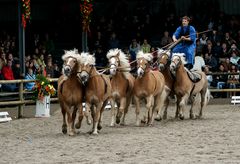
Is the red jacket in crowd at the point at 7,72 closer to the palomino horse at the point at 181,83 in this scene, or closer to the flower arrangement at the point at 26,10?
the flower arrangement at the point at 26,10

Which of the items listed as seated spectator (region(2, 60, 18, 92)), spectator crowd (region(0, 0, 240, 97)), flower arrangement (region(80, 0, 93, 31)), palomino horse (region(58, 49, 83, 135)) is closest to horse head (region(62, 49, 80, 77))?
palomino horse (region(58, 49, 83, 135))

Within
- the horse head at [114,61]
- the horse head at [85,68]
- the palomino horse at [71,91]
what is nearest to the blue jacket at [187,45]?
the horse head at [114,61]

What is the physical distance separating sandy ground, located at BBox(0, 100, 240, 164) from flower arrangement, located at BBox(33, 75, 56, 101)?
1.76m

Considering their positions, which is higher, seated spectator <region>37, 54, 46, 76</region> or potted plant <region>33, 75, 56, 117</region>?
seated spectator <region>37, 54, 46, 76</region>

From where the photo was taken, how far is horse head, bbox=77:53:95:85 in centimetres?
1683

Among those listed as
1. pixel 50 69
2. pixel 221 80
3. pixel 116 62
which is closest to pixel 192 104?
pixel 116 62

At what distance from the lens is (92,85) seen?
1722 centimetres

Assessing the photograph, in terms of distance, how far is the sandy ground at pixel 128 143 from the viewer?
1321 centimetres

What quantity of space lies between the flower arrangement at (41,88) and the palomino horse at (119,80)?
451 cm

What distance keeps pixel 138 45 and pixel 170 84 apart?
9183 millimetres

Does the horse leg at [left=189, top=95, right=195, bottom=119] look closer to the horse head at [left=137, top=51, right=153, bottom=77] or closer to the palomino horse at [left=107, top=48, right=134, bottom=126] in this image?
the horse head at [left=137, top=51, right=153, bottom=77]

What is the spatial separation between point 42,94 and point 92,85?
6.64 m

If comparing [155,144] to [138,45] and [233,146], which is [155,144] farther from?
[138,45]

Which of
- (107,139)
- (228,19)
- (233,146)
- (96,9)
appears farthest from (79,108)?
(96,9)
